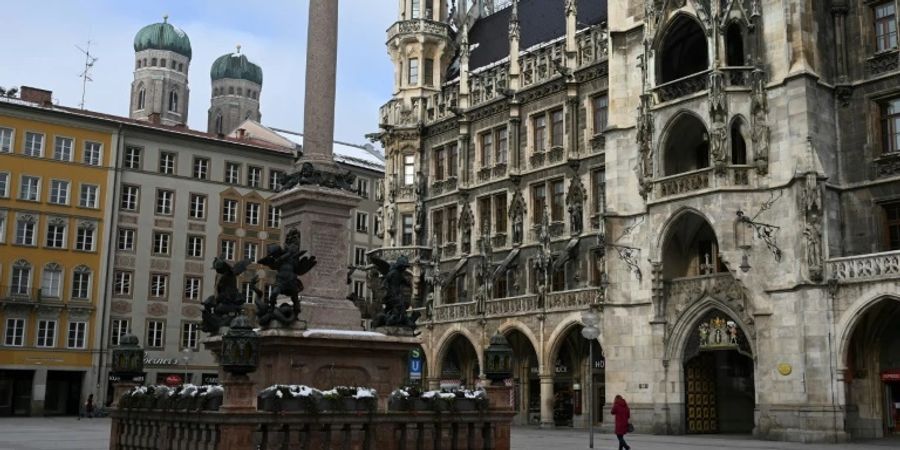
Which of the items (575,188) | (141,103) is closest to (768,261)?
(575,188)

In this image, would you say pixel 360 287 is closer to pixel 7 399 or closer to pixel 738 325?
pixel 7 399

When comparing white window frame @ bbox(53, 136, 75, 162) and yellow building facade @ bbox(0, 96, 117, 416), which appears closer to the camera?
yellow building facade @ bbox(0, 96, 117, 416)

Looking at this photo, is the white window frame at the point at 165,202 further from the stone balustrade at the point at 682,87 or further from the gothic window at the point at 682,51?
the stone balustrade at the point at 682,87

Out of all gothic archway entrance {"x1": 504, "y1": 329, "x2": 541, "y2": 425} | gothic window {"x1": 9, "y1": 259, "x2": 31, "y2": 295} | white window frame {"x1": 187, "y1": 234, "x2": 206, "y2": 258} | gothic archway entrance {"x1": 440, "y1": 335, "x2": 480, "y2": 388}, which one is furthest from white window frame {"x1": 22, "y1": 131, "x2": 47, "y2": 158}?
gothic archway entrance {"x1": 504, "y1": 329, "x2": 541, "y2": 425}

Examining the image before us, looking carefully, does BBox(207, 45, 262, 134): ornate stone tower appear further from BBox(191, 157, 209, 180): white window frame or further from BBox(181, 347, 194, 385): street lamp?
BBox(181, 347, 194, 385): street lamp

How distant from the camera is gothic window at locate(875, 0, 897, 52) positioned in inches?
1389

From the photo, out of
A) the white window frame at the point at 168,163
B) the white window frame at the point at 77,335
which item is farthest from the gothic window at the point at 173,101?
the white window frame at the point at 77,335

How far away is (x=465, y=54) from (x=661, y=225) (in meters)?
19.5

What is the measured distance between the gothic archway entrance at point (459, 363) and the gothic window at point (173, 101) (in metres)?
98.7

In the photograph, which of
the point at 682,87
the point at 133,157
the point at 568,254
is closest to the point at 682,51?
the point at 682,87

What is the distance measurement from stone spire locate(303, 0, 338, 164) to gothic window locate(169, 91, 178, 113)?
405ft

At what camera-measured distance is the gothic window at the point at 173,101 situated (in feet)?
465

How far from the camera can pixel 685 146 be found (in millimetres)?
39906

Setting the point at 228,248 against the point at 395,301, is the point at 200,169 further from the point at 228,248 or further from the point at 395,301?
the point at 395,301
